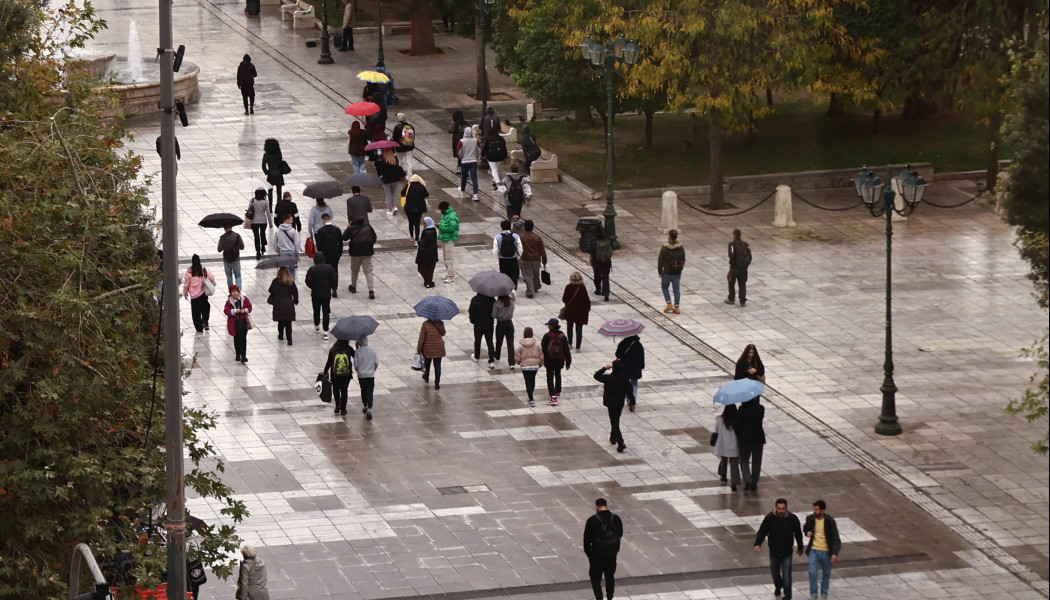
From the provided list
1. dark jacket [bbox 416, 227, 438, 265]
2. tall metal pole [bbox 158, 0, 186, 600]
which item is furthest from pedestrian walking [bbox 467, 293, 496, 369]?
tall metal pole [bbox 158, 0, 186, 600]

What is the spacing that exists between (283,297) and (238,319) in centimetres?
93

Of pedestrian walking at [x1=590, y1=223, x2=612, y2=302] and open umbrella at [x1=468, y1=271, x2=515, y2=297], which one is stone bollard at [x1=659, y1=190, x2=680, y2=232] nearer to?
pedestrian walking at [x1=590, y1=223, x2=612, y2=302]

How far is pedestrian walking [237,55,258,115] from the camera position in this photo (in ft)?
147

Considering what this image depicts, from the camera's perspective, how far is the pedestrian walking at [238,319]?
2697 cm

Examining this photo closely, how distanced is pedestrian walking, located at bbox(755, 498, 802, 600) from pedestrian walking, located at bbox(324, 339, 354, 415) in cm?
764

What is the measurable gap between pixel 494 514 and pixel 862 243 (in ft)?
49.1

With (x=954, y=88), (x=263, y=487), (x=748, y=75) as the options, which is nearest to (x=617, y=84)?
(x=748, y=75)

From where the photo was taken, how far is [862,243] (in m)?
34.4

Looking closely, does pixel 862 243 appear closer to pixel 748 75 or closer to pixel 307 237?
pixel 748 75

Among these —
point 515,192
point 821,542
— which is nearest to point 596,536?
point 821,542

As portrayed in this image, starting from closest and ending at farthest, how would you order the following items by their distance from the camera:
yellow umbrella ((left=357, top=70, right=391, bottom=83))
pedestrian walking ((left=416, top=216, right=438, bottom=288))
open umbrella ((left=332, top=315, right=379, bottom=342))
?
open umbrella ((left=332, top=315, right=379, bottom=342)) < pedestrian walking ((left=416, top=216, right=438, bottom=288)) < yellow umbrella ((left=357, top=70, right=391, bottom=83))

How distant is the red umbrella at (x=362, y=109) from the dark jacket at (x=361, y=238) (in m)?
8.90

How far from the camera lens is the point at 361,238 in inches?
1184

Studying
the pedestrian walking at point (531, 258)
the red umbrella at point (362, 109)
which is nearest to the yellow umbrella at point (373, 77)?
the red umbrella at point (362, 109)
